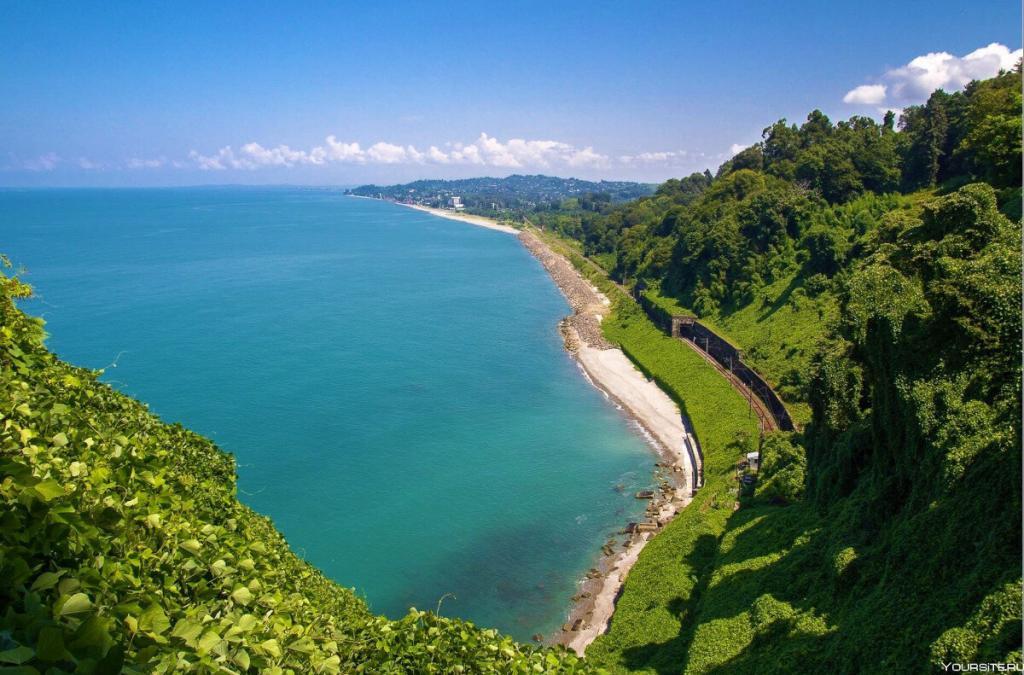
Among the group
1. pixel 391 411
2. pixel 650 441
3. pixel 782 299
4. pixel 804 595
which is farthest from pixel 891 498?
pixel 782 299

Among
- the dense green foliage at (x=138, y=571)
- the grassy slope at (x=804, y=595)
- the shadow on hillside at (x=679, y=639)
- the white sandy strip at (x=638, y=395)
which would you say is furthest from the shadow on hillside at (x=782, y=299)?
the dense green foliage at (x=138, y=571)

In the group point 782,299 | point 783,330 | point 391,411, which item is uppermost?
point 782,299

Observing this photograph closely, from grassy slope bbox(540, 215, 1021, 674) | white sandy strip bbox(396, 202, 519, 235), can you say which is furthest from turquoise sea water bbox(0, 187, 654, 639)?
white sandy strip bbox(396, 202, 519, 235)

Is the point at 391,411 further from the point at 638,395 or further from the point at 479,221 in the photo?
the point at 479,221

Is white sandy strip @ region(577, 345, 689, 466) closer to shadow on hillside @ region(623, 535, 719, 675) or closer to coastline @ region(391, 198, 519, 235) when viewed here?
shadow on hillside @ region(623, 535, 719, 675)

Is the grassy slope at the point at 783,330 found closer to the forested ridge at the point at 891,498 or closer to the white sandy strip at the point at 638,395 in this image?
the forested ridge at the point at 891,498

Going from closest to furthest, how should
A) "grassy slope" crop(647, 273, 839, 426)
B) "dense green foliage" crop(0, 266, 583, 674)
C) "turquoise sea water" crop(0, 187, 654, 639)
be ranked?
"dense green foliage" crop(0, 266, 583, 674) < "turquoise sea water" crop(0, 187, 654, 639) < "grassy slope" crop(647, 273, 839, 426)
